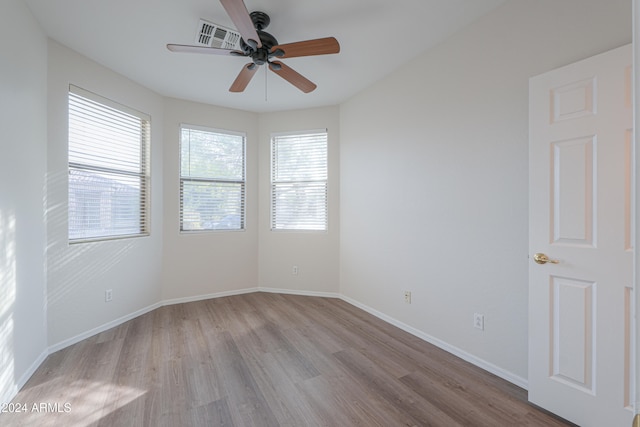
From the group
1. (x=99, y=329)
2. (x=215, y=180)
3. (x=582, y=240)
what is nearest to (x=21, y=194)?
(x=99, y=329)

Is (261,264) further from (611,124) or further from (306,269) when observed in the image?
(611,124)

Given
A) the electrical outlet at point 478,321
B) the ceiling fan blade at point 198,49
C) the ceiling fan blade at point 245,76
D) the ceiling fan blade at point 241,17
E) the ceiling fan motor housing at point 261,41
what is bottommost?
the electrical outlet at point 478,321

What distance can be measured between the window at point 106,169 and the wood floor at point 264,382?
3.65 feet

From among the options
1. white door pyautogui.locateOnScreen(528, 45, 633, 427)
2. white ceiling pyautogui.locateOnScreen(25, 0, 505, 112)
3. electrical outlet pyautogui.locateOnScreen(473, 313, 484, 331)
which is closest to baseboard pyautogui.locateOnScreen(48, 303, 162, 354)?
white ceiling pyautogui.locateOnScreen(25, 0, 505, 112)

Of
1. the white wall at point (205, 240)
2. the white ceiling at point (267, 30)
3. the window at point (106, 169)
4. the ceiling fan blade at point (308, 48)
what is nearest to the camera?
the ceiling fan blade at point (308, 48)

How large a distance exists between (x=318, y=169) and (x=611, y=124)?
3029 millimetres

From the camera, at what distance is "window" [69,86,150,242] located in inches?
105

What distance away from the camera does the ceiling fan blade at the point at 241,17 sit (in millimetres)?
1509

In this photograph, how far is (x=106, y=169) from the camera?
2941 millimetres

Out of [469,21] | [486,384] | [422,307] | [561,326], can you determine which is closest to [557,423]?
[486,384]

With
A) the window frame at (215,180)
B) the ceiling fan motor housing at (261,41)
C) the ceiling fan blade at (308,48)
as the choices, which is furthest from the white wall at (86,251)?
the ceiling fan blade at (308,48)

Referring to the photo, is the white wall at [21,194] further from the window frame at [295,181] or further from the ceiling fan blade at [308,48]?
the window frame at [295,181]

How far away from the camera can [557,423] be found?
1.60 meters

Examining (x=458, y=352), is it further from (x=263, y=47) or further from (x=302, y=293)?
(x=263, y=47)
